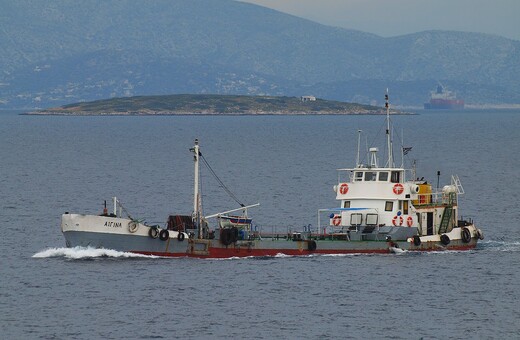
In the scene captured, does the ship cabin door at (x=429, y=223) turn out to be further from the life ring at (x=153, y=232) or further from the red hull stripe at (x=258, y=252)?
the life ring at (x=153, y=232)

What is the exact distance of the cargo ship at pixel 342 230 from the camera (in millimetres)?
76000

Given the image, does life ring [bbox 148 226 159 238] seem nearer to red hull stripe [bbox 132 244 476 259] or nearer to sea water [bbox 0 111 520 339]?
red hull stripe [bbox 132 244 476 259]

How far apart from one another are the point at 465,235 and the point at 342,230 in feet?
25.2

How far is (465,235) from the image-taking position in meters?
81.6

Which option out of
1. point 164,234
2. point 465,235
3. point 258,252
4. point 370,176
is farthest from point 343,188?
point 164,234

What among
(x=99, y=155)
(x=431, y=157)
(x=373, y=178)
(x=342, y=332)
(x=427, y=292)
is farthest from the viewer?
(x=99, y=155)

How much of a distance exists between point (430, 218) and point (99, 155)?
367ft

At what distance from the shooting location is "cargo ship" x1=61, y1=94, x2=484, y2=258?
7600cm

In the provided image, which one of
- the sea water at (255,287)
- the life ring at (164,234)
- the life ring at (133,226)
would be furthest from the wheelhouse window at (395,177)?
the life ring at (133,226)

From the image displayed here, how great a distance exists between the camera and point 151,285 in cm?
6888

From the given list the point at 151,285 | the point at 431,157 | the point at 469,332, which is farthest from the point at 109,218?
the point at 431,157

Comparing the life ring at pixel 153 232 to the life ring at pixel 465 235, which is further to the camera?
the life ring at pixel 465 235

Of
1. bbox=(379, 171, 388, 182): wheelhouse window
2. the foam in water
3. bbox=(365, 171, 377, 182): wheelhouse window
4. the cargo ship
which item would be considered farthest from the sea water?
bbox=(365, 171, 377, 182): wheelhouse window

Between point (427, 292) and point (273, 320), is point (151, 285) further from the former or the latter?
point (427, 292)
